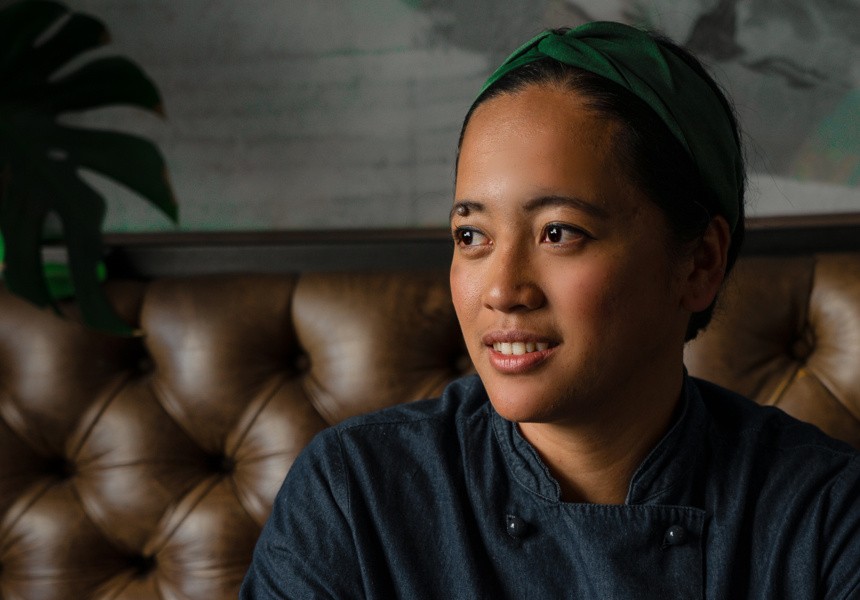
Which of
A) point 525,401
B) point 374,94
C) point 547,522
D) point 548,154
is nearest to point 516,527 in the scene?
point 547,522

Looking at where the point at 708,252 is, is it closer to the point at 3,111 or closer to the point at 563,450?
the point at 563,450

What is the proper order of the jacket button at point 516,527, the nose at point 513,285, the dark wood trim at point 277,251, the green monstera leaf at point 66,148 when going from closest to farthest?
1. the nose at point 513,285
2. the jacket button at point 516,527
3. the green monstera leaf at point 66,148
4. the dark wood trim at point 277,251

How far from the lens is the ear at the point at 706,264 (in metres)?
0.96

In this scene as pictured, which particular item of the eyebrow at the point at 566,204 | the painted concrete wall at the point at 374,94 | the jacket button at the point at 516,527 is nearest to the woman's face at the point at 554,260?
the eyebrow at the point at 566,204

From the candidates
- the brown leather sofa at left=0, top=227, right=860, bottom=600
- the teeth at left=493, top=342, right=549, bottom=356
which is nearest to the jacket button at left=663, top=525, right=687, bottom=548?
the teeth at left=493, top=342, right=549, bottom=356

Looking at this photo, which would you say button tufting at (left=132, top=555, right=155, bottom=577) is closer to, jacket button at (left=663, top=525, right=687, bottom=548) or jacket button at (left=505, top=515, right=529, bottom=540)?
jacket button at (left=505, top=515, right=529, bottom=540)

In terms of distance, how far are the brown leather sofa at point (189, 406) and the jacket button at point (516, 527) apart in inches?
16.6

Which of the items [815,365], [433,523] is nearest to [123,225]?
[433,523]

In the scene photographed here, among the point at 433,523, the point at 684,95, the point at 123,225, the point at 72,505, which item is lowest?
the point at 72,505

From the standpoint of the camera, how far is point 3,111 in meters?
1.39

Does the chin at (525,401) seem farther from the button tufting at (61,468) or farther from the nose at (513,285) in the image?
the button tufting at (61,468)

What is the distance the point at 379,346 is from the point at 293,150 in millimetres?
397

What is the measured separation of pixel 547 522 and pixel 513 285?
0.27m

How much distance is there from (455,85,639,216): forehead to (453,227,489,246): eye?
Answer: 34 millimetres
